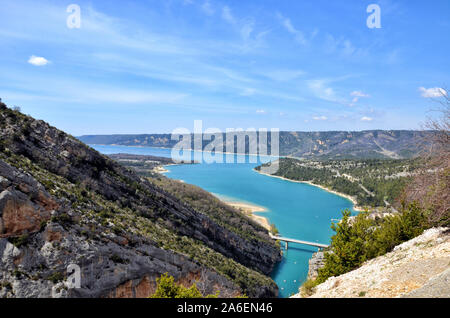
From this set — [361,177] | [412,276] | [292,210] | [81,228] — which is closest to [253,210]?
[292,210]

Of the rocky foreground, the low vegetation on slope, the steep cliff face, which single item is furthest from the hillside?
the steep cliff face

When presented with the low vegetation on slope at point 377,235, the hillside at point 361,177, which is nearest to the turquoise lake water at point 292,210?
the hillside at point 361,177

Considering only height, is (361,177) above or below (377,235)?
below

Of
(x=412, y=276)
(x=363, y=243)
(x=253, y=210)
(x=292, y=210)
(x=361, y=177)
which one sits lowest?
(x=292, y=210)

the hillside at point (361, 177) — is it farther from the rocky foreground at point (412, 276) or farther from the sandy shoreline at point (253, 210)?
the rocky foreground at point (412, 276)

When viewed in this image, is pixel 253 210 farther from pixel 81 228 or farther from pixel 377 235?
pixel 81 228

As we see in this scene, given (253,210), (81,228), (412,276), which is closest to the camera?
(412,276)
